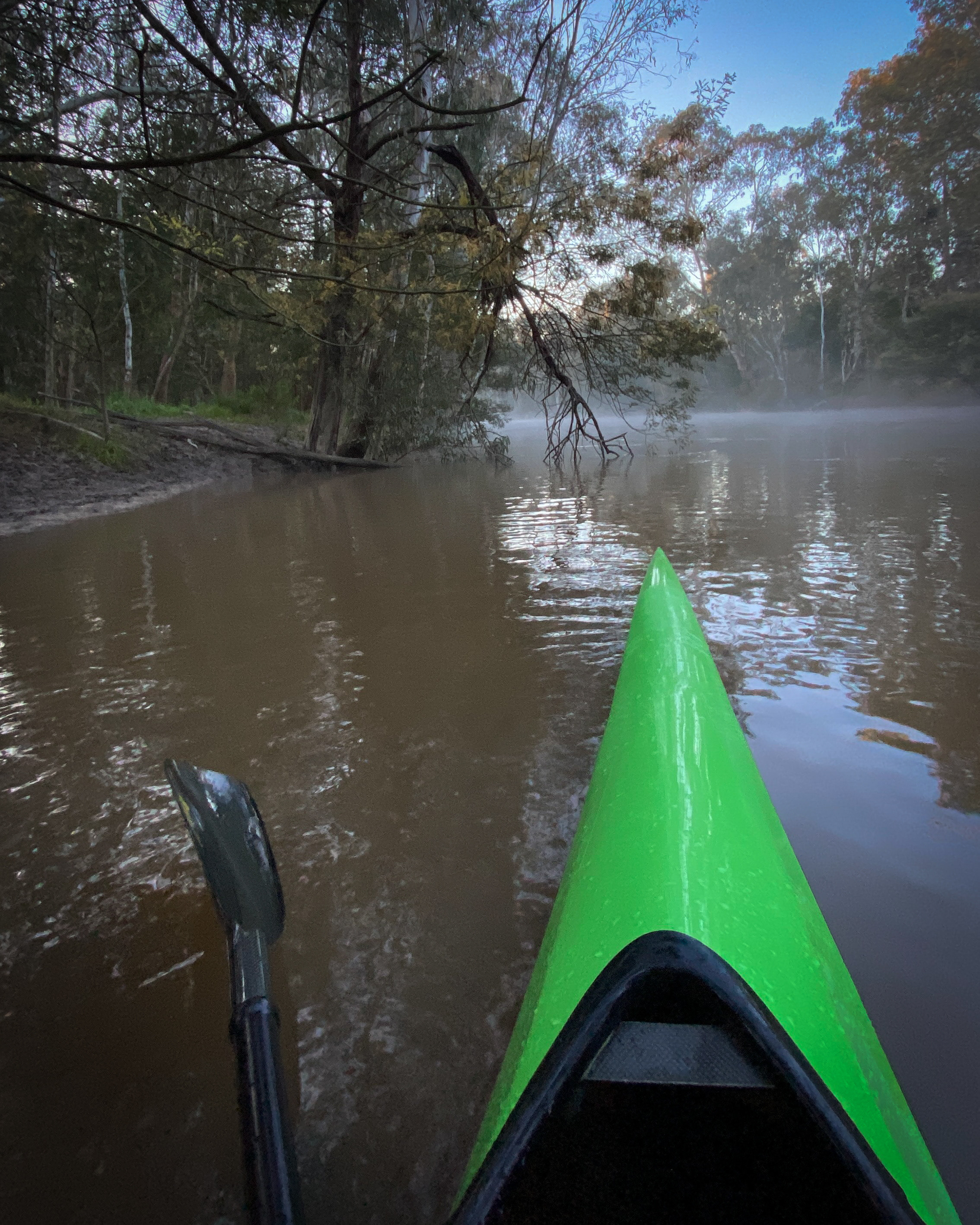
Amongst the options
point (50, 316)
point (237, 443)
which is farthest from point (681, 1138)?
point (237, 443)

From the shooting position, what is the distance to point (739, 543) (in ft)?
19.6

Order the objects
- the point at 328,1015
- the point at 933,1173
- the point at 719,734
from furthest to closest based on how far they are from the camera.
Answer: the point at 719,734 < the point at 328,1015 < the point at 933,1173

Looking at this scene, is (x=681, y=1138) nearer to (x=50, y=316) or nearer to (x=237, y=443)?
(x=50, y=316)

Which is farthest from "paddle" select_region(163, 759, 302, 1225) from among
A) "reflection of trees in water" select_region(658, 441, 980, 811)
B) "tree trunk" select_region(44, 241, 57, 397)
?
"tree trunk" select_region(44, 241, 57, 397)

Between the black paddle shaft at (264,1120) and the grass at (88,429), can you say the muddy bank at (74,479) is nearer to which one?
the grass at (88,429)

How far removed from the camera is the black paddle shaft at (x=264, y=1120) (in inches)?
36.2

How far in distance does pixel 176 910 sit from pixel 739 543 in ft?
17.2

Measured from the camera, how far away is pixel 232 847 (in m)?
1.53

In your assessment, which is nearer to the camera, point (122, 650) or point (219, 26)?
point (122, 650)

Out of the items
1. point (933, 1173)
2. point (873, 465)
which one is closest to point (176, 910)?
point (933, 1173)

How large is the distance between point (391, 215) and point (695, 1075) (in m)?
9.98

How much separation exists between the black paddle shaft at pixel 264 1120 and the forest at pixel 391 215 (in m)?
2.60

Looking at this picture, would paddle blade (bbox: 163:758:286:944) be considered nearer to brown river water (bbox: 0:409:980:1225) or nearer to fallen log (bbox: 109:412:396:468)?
brown river water (bbox: 0:409:980:1225)

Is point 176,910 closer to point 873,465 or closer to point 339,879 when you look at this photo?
point 339,879
